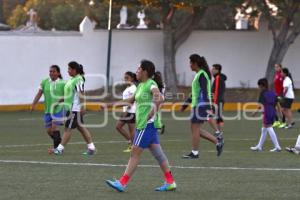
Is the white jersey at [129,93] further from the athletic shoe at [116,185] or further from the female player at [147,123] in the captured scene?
the athletic shoe at [116,185]

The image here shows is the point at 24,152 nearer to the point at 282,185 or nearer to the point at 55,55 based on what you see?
the point at 282,185

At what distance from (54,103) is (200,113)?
3019 millimetres

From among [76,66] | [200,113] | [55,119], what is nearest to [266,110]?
[200,113]

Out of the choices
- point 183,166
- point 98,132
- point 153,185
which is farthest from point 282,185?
point 98,132

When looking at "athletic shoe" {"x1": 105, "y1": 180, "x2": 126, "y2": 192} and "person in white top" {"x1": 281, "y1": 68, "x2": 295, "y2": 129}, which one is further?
"person in white top" {"x1": 281, "y1": 68, "x2": 295, "y2": 129}

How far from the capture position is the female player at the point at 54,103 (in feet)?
59.2

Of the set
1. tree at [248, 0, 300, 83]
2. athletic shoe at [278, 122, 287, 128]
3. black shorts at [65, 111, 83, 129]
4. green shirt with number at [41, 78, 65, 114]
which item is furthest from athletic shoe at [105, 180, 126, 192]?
tree at [248, 0, 300, 83]

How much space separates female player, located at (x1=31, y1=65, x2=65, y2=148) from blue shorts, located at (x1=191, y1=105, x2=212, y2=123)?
2.75m

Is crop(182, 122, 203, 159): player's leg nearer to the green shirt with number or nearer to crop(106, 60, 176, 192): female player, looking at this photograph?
the green shirt with number

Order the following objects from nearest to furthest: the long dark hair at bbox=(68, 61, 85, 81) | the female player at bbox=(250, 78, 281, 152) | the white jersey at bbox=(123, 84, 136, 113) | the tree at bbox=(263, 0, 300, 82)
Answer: the long dark hair at bbox=(68, 61, 85, 81) → the white jersey at bbox=(123, 84, 136, 113) → the female player at bbox=(250, 78, 281, 152) → the tree at bbox=(263, 0, 300, 82)

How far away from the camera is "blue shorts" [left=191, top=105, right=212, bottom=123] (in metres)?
16.6

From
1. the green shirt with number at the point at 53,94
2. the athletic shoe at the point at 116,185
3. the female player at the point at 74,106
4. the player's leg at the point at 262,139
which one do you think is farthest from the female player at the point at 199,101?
the athletic shoe at the point at 116,185

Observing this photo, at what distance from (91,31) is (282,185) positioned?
26.3 meters

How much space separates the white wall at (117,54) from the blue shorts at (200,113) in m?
18.7
